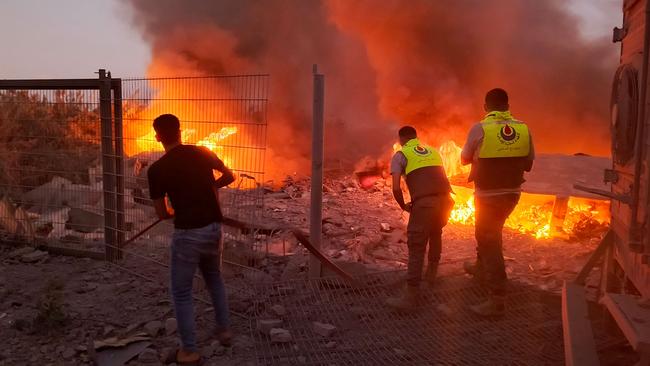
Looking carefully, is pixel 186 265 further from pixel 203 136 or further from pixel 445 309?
pixel 445 309

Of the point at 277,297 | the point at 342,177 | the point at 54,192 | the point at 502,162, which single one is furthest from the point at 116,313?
the point at 342,177

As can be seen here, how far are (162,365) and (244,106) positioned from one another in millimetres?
2351

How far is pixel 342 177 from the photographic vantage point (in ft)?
45.9

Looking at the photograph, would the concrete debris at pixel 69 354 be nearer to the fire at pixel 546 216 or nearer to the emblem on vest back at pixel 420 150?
the emblem on vest back at pixel 420 150

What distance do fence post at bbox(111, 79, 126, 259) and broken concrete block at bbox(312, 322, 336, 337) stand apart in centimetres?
283

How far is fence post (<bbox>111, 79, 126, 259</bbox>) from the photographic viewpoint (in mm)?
5820

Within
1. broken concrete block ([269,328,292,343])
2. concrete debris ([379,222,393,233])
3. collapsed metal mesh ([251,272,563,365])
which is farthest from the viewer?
concrete debris ([379,222,393,233])

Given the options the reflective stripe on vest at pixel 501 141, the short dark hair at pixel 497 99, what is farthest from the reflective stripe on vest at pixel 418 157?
the short dark hair at pixel 497 99

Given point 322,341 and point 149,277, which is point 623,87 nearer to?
point 322,341

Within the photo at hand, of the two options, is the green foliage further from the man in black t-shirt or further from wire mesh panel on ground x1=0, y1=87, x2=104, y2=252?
the man in black t-shirt

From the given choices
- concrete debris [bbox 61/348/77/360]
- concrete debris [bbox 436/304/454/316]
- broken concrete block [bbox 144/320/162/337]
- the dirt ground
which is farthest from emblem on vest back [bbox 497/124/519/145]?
concrete debris [bbox 61/348/77/360]

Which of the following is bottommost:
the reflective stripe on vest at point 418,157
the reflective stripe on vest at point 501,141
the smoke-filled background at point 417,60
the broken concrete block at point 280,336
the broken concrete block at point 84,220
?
the broken concrete block at point 280,336

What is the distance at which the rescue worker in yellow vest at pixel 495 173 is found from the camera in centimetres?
470

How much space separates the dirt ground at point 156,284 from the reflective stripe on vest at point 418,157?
136cm
